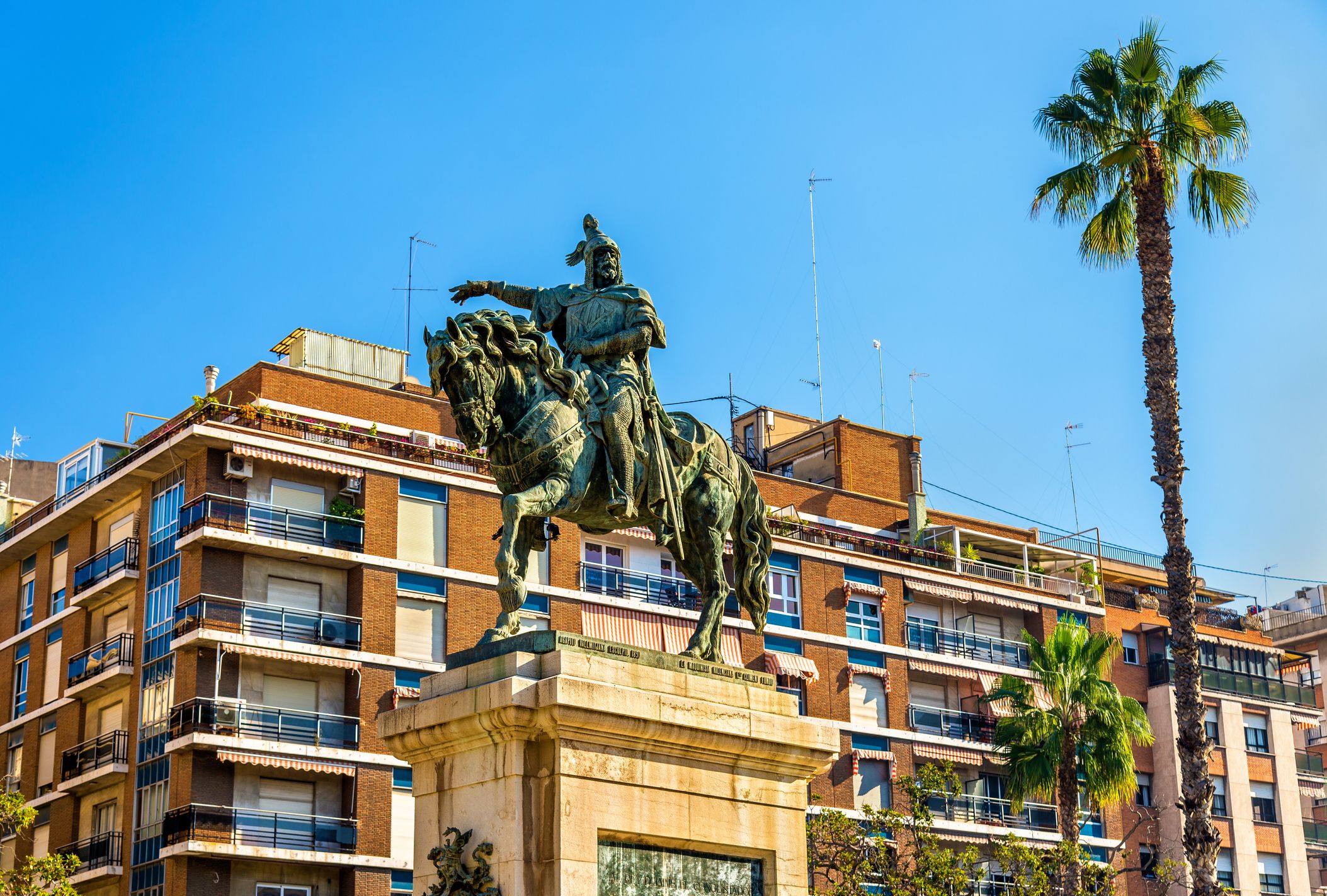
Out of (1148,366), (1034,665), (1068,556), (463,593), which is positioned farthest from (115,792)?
(1068,556)

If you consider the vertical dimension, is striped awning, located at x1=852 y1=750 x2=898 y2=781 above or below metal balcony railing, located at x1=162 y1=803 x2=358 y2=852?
above

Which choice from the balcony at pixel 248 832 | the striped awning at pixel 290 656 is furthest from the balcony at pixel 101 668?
Result: the balcony at pixel 248 832

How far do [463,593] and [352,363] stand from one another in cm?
985

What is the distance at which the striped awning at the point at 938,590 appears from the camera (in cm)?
7188

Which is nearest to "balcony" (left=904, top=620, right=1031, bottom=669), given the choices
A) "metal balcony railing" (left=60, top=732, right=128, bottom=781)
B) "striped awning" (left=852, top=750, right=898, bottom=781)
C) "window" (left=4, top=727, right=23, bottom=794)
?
"striped awning" (left=852, top=750, right=898, bottom=781)

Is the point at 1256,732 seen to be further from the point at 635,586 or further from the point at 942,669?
the point at 635,586

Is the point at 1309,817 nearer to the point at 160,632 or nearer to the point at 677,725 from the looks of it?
the point at 160,632

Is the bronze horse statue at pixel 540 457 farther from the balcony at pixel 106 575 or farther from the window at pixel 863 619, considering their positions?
the window at pixel 863 619

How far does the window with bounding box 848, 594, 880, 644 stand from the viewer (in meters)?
69.9

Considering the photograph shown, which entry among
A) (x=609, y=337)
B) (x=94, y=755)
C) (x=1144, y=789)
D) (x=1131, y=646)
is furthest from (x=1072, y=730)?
(x=609, y=337)

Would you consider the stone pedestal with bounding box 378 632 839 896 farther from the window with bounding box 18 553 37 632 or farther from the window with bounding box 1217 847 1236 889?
the window with bounding box 1217 847 1236 889

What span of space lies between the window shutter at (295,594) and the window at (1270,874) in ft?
138

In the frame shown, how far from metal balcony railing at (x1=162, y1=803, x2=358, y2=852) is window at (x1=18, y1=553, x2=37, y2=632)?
44.9 ft

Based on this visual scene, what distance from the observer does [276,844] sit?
5419 centimetres
